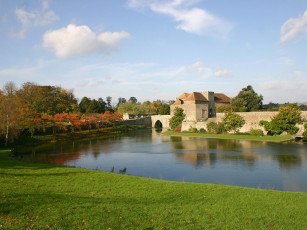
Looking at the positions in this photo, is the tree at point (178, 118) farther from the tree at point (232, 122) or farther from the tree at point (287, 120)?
the tree at point (287, 120)

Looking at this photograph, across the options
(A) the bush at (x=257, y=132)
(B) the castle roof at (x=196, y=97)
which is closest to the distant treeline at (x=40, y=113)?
(B) the castle roof at (x=196, y=97)

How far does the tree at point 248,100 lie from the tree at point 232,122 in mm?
15983

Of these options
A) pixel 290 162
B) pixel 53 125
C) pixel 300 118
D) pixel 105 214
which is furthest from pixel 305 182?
pixel 53 125

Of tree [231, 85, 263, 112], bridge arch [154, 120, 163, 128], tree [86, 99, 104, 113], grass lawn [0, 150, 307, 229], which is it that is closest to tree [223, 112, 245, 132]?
tree [231, 85, 263, 112]

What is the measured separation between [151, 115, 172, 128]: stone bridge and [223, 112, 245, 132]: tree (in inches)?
888

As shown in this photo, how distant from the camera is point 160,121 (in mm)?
62125

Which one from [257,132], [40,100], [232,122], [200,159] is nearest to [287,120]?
[257,132]

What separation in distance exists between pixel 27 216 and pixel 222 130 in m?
33.6

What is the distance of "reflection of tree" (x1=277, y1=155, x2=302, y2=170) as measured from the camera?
14839mm

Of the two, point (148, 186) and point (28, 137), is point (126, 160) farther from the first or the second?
point (28, 137)

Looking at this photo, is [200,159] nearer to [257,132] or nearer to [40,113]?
[257,132]

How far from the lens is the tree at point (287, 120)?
97.3 feet

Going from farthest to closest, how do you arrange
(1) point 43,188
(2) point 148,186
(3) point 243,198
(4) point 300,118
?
1. (4) point 300,118
2. (2) point 148,186
3. (1) point 43,188
4. (3) point 243,198

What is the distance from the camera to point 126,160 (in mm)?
18734
